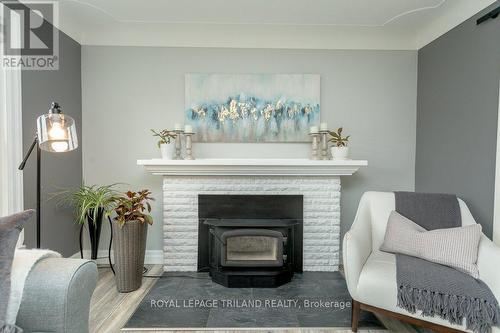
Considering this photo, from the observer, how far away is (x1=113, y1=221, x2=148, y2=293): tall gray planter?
247 centimetres

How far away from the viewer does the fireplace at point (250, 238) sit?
8.67 ft

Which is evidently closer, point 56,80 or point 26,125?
point 26,125

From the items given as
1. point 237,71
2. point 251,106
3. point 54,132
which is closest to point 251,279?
point 251,106

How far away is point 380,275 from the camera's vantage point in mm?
1806

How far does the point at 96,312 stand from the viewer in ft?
7.20

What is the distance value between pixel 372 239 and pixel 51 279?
205 cm

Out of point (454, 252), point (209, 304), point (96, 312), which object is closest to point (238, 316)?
point (209, 304)

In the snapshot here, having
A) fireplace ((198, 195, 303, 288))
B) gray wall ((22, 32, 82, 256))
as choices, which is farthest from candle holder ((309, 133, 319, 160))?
gray wall ((22, 32, 82, 256))

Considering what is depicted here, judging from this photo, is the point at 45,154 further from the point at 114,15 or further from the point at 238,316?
the point at 238,316

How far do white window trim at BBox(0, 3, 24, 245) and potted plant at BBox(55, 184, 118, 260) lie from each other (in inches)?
20.5

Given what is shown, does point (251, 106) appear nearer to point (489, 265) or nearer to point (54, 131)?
point (54, 131)

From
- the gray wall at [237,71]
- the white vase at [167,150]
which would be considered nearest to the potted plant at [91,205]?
the gray wall at [237,71]

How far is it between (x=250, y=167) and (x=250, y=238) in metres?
0.68

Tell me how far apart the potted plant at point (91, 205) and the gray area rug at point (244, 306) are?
0.79 meters
